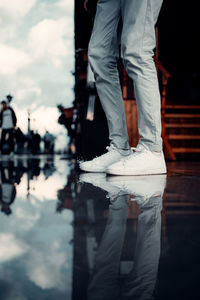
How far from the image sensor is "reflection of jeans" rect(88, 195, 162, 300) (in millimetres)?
246

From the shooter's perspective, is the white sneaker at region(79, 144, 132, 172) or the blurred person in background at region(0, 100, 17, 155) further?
the blurred person in background at region(0, 100, 17, 155)

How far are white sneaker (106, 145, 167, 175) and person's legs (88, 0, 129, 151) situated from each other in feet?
0.74

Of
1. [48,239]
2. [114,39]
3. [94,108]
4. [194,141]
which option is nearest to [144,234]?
[48,239]

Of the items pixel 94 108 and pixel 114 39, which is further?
pixel 94 108

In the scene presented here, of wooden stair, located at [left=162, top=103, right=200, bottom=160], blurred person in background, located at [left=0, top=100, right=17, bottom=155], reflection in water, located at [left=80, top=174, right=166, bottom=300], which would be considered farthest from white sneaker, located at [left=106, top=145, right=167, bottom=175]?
blurred person in background, located at [left=0, top=100, right=17, bottom=155]

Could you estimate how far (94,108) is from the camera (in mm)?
2750

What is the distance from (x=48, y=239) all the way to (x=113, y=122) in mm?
1208

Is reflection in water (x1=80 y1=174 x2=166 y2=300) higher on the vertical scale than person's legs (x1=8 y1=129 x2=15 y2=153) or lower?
higher

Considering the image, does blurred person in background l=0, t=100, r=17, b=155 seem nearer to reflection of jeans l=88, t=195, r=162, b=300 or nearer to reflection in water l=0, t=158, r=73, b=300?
reflection in water l=0, t=158, r=73, b=300

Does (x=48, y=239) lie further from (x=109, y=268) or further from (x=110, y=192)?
(x=110, y=192)

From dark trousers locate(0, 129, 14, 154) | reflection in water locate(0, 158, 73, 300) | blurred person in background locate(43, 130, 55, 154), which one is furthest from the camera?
blurred person in background locate(43, 130, 55, 154)

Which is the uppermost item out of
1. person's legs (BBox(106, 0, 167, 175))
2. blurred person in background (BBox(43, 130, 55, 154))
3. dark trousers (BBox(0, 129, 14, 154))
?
person's legs (BBox(106, 0, 167, 175))

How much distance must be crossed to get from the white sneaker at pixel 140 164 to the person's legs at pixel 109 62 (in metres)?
0.23

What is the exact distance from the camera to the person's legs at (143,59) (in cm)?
132
